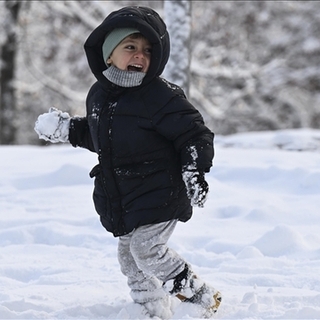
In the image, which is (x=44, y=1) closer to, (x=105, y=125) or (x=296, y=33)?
(x=296, y=33)

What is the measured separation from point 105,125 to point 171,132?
304 millimetres

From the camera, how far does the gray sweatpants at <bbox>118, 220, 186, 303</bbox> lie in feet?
9.80

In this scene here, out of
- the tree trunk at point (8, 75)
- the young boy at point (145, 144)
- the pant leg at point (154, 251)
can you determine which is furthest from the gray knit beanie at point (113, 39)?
the tree trunk at point (8, 75)

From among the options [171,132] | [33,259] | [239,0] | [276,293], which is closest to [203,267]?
[276,293]

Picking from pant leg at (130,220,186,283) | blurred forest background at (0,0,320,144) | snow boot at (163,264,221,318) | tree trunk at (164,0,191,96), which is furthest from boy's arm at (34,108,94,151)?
blurred forest background at (0,0,320,144)

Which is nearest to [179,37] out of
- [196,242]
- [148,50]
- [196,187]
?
[196,242]

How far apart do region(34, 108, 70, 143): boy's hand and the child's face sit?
0.48 meters

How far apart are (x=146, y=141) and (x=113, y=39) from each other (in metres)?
0.46

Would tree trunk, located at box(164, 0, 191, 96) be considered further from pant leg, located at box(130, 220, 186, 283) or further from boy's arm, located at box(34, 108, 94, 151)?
pant leg, located at box(130, 220, 186, 283)

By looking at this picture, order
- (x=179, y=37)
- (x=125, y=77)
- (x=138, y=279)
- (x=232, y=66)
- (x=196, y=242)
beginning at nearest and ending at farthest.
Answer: (x=125, y=77) < (x=138, y=279) < (x=196, y=242) < (x=179, y=37) < (x=232, y=66)

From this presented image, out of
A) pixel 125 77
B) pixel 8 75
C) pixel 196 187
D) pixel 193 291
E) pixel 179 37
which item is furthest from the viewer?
pixel 8 75

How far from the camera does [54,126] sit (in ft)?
10.9

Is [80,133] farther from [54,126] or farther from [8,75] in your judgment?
[8,75]

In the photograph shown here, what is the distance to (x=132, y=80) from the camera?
Answer: 2957 millimetres
